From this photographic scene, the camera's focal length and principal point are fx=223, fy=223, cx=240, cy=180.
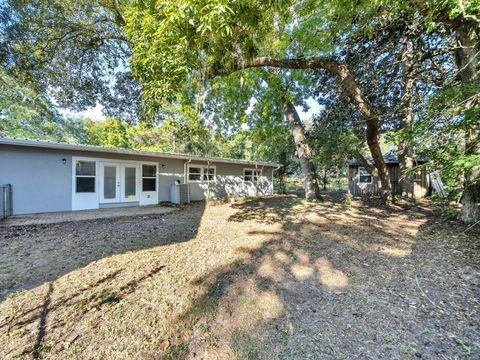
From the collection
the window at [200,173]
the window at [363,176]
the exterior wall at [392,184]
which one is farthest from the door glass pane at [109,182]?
the window at [363,176]

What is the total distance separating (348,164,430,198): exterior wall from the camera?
13023 mm

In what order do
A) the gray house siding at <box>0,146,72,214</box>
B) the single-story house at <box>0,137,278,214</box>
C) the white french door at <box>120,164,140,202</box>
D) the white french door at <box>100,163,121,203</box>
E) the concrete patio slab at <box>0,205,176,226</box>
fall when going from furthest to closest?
the white french door at <box>120,164,140,202</box> → the white french door at <box>100,163,121,203</box> → the single-story house at <box>0,137,278,214</box> → the gray house siding at <box>0,146,72,214</box> → the concrete patio slab at <box>0,205,176,226</box>

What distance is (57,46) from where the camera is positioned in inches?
289

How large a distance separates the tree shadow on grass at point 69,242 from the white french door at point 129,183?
260cm

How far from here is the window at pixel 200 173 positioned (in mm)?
11766

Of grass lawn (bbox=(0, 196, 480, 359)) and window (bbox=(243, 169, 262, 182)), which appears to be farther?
window (bbox=(243, 169, 262, 182))

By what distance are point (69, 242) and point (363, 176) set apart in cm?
1617

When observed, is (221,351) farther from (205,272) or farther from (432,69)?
(432,69)

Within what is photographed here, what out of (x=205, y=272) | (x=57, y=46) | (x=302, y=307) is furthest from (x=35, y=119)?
(x=302, y=307)

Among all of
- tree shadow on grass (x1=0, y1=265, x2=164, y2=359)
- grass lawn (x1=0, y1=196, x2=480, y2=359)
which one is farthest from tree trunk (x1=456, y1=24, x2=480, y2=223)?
tree shadow on grass (x1=0, y1=265, x2=164, y2=359)

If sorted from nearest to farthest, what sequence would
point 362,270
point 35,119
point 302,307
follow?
point 302,307, point 362,270, point 35,119

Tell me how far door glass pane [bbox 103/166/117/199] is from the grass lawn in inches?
154

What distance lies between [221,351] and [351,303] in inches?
60.8

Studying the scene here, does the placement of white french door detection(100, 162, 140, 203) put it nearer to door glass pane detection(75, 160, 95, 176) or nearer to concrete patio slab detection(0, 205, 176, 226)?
door glass pane detection(75, 160, 95, 176)
